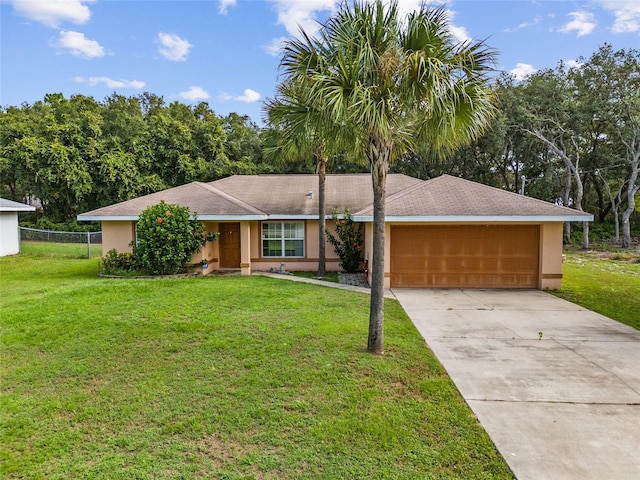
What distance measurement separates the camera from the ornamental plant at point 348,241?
14477 millimetres

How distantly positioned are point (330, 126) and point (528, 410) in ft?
15.9

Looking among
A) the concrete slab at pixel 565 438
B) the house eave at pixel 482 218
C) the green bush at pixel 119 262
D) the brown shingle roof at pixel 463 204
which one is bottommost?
the concrete slab at pixel 565 438

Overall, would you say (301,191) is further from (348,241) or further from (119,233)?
(119,233)

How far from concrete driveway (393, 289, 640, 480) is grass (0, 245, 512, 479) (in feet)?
1.29

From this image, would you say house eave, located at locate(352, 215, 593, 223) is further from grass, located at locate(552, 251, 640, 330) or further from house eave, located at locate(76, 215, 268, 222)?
house eave, located at locate(76, 215, 268, 222)

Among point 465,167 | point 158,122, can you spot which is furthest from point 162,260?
point 465,167

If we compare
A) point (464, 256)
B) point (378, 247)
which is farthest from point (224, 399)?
point (464, 256)

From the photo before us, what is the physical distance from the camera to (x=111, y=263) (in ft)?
45.1

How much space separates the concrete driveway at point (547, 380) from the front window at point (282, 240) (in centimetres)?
695

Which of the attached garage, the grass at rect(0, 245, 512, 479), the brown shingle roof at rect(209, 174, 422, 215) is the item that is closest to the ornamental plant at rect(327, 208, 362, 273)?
the brown shingle roof at rect(209, 174, 422, 215)

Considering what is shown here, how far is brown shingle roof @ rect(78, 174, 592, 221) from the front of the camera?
1168 centimetres

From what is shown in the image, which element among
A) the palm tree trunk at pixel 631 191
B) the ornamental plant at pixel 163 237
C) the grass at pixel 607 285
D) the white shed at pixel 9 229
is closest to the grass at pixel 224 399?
the ornamental plant at pixel 163 237

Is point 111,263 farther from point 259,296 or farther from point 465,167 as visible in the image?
point 465,167

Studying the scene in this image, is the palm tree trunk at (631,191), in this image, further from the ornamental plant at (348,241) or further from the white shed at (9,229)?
the white shed at (9,229)
